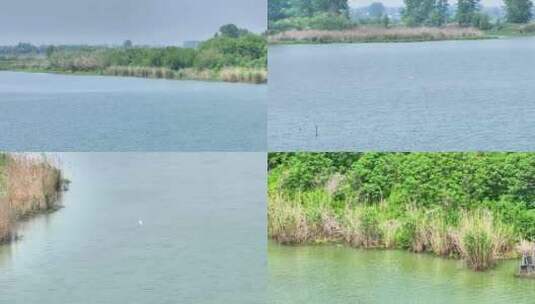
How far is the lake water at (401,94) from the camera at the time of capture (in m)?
16.2

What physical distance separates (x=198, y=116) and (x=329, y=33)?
2.11 meters

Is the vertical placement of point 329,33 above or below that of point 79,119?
above

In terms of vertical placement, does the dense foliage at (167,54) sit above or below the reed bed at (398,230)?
above

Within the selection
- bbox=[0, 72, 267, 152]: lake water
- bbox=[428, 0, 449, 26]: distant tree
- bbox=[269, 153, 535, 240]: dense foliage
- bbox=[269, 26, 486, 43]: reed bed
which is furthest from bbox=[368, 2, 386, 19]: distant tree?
bbox=[269, 153, 535, 240]: dense foliage

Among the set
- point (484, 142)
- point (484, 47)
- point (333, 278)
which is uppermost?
point (484, 47)

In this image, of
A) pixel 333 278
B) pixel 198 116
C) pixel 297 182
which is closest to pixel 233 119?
pixel 198 116

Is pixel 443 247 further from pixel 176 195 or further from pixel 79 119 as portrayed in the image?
pixel 79 119

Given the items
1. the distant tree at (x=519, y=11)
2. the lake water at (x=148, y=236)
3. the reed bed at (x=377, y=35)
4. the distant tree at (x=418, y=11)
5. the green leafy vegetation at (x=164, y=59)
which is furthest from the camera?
the green leafy vegetation at (x=164, y=59)

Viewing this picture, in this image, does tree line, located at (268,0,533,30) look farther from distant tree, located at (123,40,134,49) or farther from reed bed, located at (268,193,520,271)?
reed bed, located at (268,193,520,271)

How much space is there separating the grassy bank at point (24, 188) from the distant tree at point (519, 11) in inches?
246

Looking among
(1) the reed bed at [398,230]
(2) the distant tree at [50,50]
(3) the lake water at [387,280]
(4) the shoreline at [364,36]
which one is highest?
(4) the shoreline at [364,36]

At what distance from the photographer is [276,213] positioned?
47.4 feet

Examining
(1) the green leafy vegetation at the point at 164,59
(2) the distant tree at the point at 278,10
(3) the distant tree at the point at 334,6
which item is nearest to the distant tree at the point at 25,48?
(1) the green leafy vegetation at the point at 164,59

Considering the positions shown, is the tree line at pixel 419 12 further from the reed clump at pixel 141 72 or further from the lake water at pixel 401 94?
the reed clump at pixel 141 72
